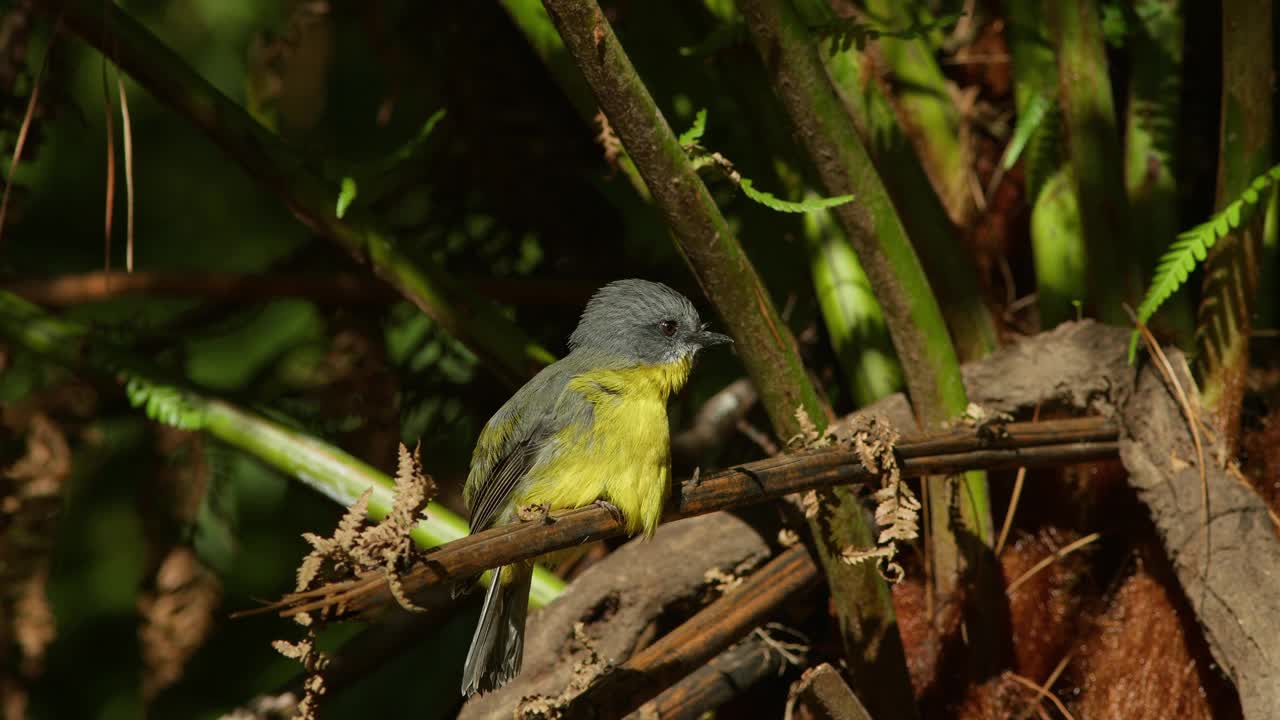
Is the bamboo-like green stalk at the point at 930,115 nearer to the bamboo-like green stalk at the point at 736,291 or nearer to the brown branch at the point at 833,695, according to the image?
the bamboo-like green stalk at the point at 736,291

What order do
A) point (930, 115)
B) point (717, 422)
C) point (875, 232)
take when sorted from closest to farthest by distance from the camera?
point (875, 232) → point (930, 115) → point (717, 422)

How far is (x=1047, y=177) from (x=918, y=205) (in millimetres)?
305

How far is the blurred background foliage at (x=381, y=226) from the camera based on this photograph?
3092 millimetres

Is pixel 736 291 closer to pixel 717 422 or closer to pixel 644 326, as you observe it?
pixel 644 326

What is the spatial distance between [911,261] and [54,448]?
2328 mm

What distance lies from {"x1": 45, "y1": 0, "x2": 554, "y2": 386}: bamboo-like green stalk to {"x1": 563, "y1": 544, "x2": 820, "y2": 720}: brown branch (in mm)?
846

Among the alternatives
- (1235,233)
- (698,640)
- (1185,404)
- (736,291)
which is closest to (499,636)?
(698,640)

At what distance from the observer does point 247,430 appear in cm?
288

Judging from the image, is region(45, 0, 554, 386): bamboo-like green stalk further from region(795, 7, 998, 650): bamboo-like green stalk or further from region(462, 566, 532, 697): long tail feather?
region(795, 7, 998, 650): bamboo-like green stalk

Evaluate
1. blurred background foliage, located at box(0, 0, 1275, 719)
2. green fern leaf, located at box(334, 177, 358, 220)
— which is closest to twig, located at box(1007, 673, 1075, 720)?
blurred background foliage, located at box(0, 0, 1275, 719)

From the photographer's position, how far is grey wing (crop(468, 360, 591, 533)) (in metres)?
2.62

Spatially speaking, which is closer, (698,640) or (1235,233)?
(698,640)

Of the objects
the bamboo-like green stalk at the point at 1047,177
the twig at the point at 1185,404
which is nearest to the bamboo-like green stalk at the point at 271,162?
the bamboo-like green stalk at the point at 1047,177

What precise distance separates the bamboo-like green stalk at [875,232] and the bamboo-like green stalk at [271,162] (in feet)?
3.07
